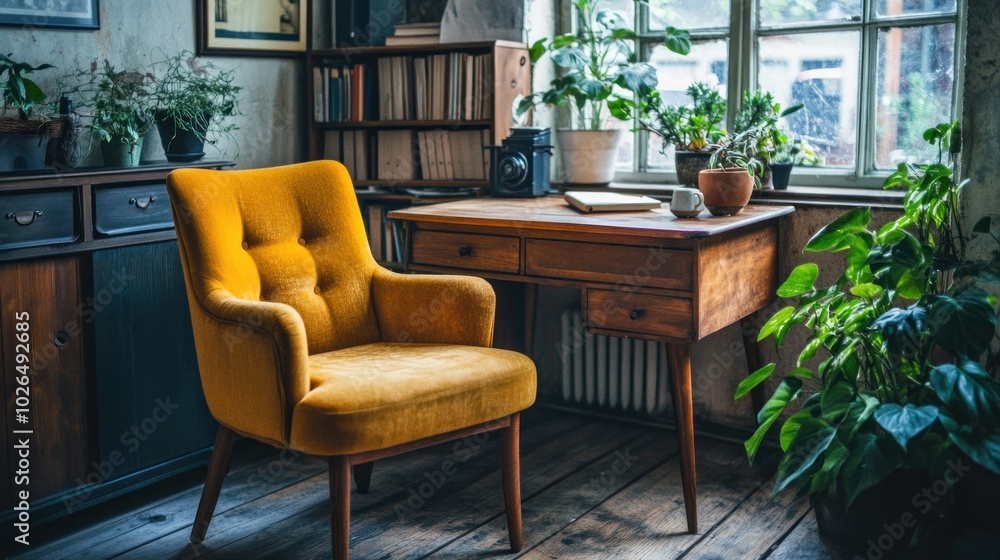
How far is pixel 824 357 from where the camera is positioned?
304cm

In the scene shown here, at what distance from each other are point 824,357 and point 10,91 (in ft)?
8.02

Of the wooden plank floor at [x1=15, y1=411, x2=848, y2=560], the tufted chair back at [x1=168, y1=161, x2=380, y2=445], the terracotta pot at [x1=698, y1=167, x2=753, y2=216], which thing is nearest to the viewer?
the tufted chair back at [x1=168, y1=161, x2=380, y2=445]

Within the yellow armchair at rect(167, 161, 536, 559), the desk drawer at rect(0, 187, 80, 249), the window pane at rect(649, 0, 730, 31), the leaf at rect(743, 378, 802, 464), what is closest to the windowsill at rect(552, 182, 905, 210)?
the window pane at rect(649, 0, 730, 31)

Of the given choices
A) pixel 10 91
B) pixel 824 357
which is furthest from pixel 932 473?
pixel 10 91

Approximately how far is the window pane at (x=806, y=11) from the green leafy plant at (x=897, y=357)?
0.63 m

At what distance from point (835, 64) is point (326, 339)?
1.86 meters

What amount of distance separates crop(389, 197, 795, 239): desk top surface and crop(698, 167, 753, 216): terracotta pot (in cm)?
3

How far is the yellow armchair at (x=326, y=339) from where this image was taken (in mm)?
2090

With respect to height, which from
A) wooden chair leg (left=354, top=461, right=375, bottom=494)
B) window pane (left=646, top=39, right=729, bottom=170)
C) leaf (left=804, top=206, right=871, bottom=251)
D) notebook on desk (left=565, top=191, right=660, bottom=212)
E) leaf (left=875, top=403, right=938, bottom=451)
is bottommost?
A: wooden chair leg (left=354, top=461, right=375, bottom=494)

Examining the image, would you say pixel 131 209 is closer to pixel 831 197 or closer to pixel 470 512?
pixel 470 512

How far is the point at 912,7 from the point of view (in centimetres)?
299

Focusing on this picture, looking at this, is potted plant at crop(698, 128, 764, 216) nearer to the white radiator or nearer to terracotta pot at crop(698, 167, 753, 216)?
terracotta pot at crop(698, 167, 753, 216)

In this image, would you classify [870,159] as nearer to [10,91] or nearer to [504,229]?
[504,229]

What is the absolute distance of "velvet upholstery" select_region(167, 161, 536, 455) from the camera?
6.85 ft
